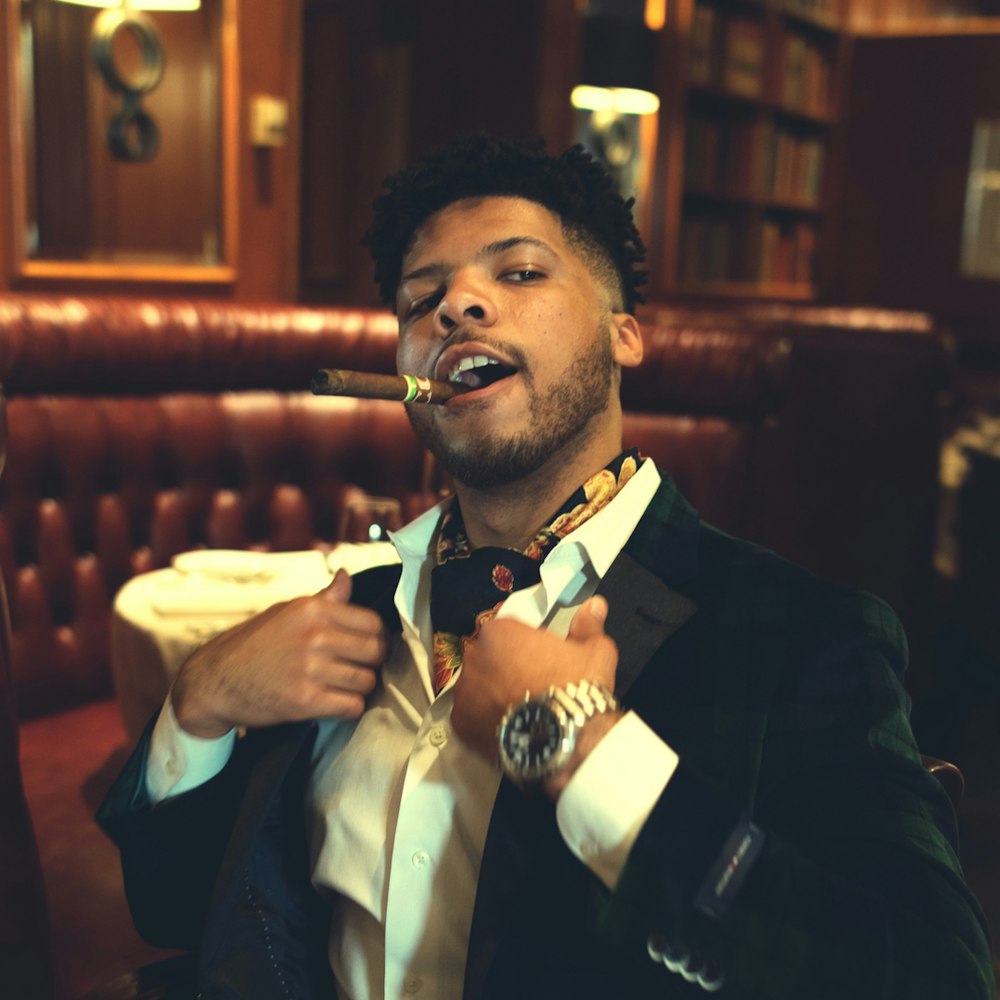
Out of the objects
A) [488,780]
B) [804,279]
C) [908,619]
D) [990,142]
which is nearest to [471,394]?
[488,780]

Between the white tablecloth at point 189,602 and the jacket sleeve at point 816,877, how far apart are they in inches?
46.8

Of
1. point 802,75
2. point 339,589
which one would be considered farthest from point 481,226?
point 802,75

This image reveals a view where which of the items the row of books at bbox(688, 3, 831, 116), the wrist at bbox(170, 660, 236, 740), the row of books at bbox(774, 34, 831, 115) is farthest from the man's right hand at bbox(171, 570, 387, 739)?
the row of books at bbox(774, 34, 831, 115)

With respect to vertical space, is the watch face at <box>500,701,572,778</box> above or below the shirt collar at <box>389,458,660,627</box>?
below

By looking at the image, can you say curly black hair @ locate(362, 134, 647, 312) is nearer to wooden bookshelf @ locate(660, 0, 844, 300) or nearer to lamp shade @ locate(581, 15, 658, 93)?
lamp shade @ locate(581, 15, 658, 93)

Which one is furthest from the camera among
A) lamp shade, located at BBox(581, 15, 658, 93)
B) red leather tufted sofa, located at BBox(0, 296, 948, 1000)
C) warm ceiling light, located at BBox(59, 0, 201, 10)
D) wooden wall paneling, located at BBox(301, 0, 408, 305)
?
wooden wall paneling, located at BBox(301, 0, 408, 305)

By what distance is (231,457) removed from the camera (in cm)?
282

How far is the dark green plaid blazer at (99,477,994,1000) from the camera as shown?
805 mm

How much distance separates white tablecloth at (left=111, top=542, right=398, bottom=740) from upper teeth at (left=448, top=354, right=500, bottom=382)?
81 centimetres

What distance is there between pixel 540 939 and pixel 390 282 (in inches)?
33.6

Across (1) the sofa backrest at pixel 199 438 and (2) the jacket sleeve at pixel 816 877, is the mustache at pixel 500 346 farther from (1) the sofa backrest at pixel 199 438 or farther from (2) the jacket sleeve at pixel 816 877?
(1) the sofa backrest at pixel 199 438

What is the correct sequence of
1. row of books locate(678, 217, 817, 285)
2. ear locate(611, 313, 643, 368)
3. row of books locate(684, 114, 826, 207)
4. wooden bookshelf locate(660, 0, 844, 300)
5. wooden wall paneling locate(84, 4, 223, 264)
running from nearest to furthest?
ear locate(611, 313, 643, 368)
wooden wall paneling locate(84, 4, 223, 264)
wooden bookshelf locate(660, 0, 844, 300)
row of books locate(684, 114, 826, 207)
row of books locate(678, 217, 817, 285)

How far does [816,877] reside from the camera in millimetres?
820

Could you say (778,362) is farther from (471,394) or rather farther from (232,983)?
(232,983)
